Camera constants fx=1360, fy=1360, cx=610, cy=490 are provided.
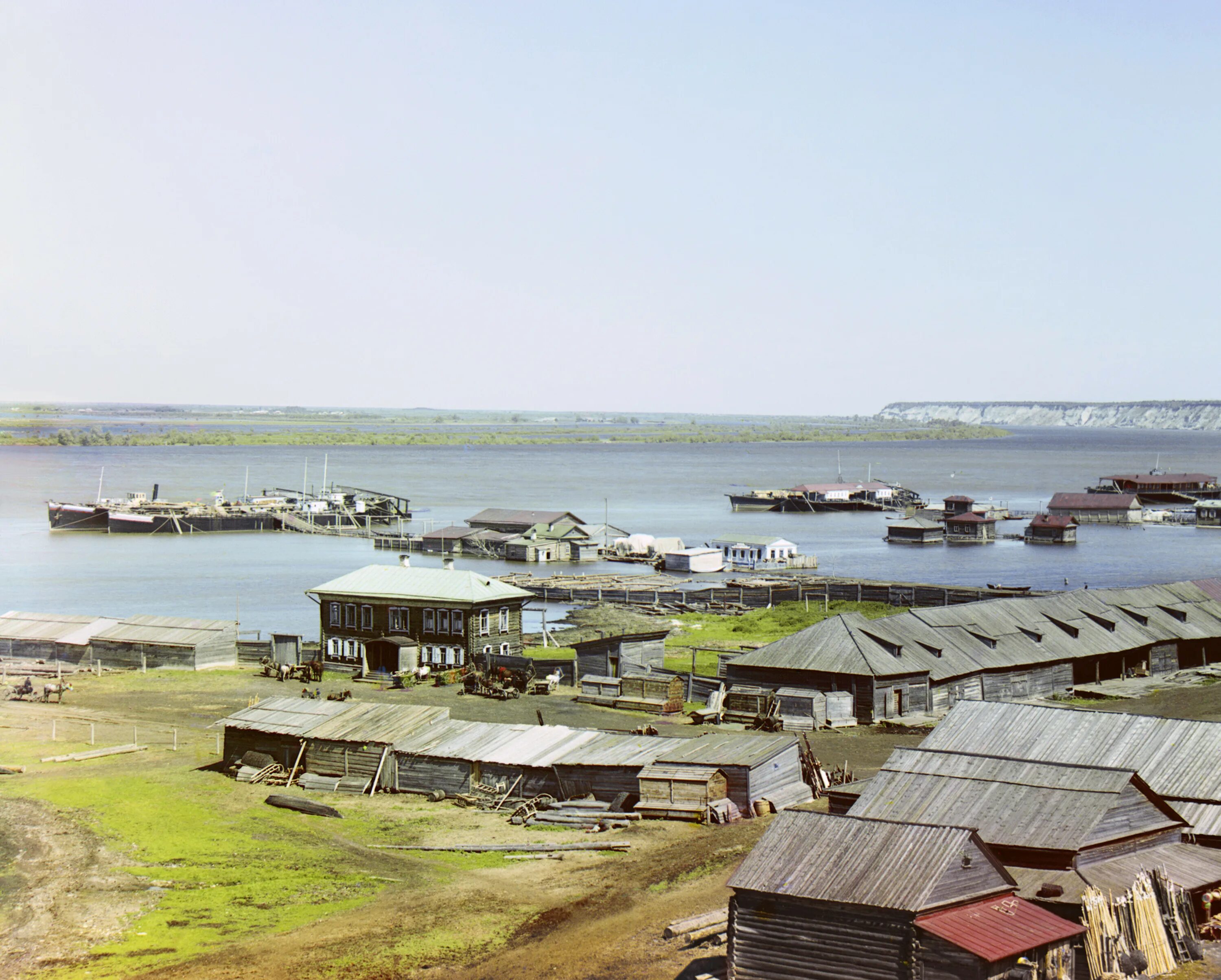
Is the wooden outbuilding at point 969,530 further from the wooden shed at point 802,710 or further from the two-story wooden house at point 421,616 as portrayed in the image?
the wooden shed at point 802,710

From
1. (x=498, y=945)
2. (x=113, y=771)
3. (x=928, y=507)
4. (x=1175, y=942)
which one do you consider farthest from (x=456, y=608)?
(x=928, y=507)

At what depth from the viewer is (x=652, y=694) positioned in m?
51.0

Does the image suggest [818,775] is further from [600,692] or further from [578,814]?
[600,692]

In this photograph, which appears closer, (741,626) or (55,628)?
(55,628)

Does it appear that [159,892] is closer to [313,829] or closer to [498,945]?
[313,829]

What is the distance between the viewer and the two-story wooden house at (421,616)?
192 ft

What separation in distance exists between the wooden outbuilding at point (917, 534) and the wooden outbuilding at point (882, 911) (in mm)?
116682

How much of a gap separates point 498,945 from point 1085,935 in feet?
35.6

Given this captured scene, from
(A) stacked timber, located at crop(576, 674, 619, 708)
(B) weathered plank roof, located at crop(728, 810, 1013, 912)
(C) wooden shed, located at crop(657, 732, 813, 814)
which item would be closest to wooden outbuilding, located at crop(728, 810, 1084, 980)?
(B) weathered plank roof, located at crop(728, 810, 1013, 912)

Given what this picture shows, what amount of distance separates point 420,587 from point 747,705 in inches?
725

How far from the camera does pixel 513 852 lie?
33.2 metres

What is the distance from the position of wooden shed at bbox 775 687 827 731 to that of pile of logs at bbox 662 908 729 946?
20019mm

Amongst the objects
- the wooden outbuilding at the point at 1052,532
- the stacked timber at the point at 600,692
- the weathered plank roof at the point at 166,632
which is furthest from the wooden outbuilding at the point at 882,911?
the wooden outbuilding at the point at 1052,532

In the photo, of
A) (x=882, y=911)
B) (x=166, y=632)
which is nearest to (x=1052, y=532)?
(x=166, y=632)
